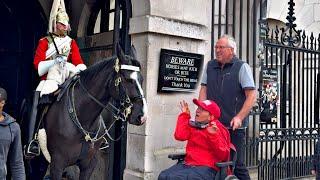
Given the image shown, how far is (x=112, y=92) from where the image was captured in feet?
15.5

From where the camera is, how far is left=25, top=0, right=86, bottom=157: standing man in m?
5.13

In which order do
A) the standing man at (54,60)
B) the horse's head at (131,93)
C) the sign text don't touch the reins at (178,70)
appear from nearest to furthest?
the horse's head at (131,93) < the standing man at (54,60) < the sign text don't touch the reins at (178,70)

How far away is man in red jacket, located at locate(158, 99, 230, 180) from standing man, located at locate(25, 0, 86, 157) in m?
1.48

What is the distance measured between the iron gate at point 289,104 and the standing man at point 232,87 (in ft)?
7.92

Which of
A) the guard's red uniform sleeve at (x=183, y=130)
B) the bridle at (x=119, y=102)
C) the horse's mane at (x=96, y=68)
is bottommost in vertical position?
the guard's red uniform sleeve at (x=183, y=130)

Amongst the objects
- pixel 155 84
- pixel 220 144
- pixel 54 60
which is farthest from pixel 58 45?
pixel 220 144

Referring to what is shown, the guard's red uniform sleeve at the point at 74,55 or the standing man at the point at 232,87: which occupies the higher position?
the guard's red uniform sleeve at the point at 74,55

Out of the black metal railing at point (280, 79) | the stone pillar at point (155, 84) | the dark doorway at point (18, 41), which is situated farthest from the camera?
the dark doorway at point (18, 41)

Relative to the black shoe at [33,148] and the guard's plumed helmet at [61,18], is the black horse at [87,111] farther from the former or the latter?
the guard's plumed helmet at [61,18]

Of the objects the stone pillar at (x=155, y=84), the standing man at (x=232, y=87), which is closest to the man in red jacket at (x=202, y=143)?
the standing man at (x=232, y=87)

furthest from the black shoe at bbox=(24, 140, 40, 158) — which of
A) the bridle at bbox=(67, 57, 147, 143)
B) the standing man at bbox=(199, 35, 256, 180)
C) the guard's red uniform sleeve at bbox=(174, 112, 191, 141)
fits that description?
the standing man at bbox=(199, 35, 256, 180)

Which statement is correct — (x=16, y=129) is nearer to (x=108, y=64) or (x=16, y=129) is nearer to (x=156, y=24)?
(x=108, y=64)

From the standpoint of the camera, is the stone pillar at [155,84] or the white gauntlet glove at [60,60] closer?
the white gauntlet glove at [60,60]

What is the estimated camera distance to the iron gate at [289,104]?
7.82 m
